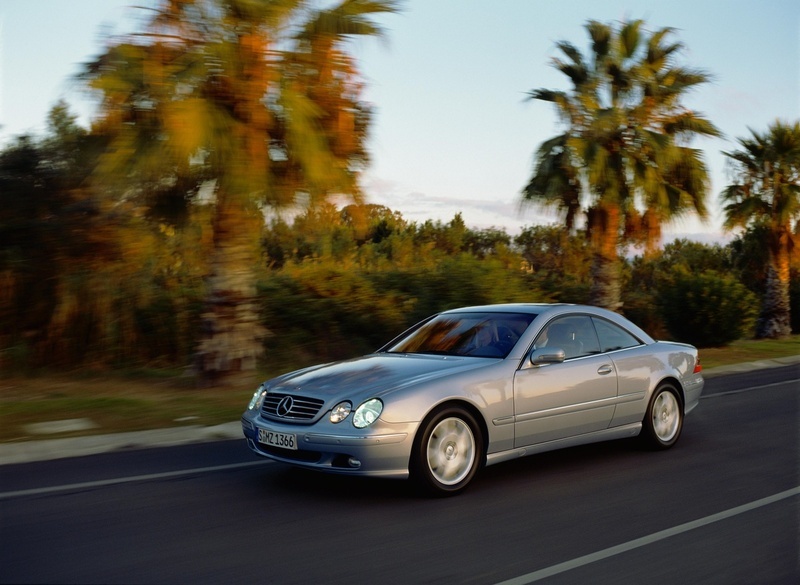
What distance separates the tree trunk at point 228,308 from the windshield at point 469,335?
596 cm

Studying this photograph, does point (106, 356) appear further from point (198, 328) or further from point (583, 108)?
point (583, 108)

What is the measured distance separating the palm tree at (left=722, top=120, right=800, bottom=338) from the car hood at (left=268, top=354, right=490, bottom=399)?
2507 cm

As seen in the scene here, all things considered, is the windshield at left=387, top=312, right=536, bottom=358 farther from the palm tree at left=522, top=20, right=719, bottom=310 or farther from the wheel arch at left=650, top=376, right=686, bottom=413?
the palm tree at left=522, top=20, right=719, bottom=310

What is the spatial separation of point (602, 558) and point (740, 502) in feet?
6.20

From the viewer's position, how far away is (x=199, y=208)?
1410cm

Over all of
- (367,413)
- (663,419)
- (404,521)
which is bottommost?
(404,521)

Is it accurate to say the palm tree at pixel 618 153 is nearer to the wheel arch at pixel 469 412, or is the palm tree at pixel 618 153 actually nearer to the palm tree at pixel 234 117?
the palm tree at pixel 234 117

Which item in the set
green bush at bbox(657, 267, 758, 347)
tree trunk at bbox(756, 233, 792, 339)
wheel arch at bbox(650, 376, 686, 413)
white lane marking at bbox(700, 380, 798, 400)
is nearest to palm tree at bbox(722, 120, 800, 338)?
tree trunk at bbox(756, 233, 792, 339)

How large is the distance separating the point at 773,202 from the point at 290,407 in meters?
26.8

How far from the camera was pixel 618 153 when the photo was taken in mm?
20625

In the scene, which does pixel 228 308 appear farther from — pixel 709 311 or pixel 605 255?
pixel 709 311

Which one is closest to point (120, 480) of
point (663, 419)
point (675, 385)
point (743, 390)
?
point (663, 419)

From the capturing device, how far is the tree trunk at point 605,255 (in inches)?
838

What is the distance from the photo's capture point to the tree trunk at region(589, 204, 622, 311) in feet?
69.9
